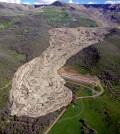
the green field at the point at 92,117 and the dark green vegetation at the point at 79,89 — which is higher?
the green field at the point at 92,117

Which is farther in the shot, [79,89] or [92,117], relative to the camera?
[79,89]

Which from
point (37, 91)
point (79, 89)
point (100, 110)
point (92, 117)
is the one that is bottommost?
point (79, 89)

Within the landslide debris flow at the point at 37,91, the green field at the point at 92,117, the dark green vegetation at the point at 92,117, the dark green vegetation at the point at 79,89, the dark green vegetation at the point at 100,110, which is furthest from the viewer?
the dark green vegetation at the point at 79,89

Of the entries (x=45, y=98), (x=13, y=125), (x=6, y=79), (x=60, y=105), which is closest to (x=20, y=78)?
(x=6, y=79)

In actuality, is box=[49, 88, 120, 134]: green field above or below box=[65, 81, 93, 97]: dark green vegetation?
above

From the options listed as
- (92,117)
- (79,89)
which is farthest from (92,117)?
(79,89)

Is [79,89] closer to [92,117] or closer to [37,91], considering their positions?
[37,91]

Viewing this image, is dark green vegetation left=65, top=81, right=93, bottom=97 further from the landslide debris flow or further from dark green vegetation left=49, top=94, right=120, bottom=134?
dark green vegetation left=49, top=94, right=120, bottom=134

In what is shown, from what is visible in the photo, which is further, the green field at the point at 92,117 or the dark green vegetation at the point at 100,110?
the dark green vegetation at the point at 100,110

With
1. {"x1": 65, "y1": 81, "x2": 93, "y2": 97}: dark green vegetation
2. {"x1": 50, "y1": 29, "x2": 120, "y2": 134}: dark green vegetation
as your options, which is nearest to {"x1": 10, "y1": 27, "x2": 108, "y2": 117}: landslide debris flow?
{"x1": 65, "y1": 81, "x2": 93, "y2": 97}: dark green vegetation

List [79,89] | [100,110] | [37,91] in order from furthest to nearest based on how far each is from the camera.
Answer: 1. [79,89]
2. [37,91]
3. [100,110]

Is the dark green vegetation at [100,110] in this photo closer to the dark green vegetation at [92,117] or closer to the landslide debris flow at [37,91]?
the dark green vegetation at [92,117]

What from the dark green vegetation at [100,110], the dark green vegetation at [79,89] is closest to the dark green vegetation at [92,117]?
the dark green vegetation at [100,110]
